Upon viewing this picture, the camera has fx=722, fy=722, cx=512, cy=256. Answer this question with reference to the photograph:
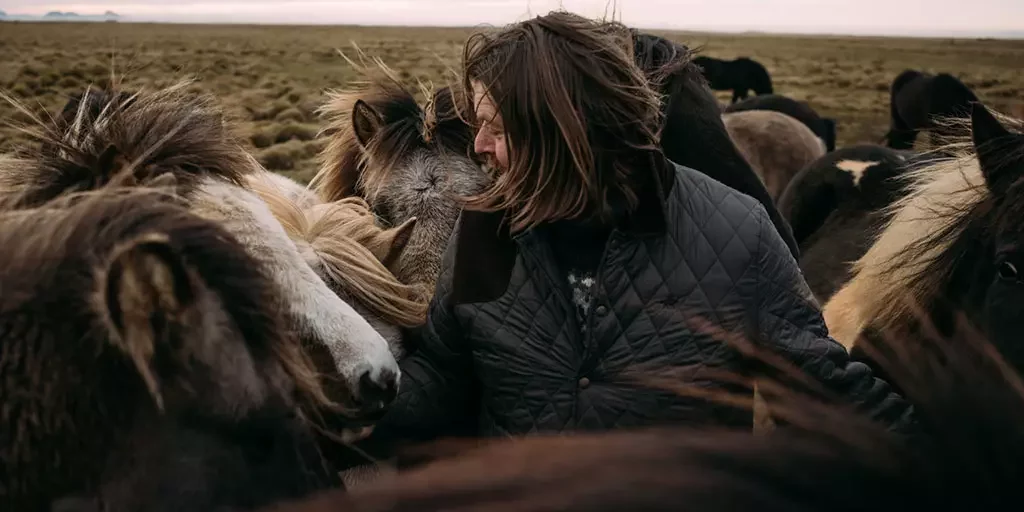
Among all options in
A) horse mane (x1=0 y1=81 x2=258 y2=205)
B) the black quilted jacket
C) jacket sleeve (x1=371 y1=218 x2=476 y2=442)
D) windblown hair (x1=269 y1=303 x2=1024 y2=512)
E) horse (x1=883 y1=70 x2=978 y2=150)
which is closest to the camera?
windblown hair (x1=269 y1=303 x2=1024 y2=512)

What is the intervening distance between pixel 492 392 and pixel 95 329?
92 centimetres

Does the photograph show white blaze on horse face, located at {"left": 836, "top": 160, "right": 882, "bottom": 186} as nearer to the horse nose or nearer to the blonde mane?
the blonde mane

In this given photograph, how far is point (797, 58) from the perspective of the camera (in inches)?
1918

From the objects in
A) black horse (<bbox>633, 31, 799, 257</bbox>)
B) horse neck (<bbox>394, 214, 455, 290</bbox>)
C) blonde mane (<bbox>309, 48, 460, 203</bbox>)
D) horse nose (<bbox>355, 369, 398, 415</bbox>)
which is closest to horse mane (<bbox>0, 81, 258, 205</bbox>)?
horse nose (<bbox>355, 369, 398, 415</bbox>)

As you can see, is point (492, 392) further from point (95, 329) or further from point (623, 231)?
point (95, 329)

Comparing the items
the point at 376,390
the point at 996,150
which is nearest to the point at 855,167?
the point at 996,150

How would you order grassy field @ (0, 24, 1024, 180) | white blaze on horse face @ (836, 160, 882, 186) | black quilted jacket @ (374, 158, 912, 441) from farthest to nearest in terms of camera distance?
grassy field @ (0, 24, 1024, 180) < white blaze on horse face @ (836, 160, 882, 186) < black quilted jacket @ (374, 158, 912, 441)

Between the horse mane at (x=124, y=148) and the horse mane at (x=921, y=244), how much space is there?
1726 mm

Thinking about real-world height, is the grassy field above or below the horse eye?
below

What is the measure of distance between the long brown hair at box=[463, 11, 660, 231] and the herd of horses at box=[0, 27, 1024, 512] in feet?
1.53

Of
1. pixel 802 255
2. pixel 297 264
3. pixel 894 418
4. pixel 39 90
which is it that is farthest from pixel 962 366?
pixel 39 90

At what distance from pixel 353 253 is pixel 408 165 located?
0.61 m

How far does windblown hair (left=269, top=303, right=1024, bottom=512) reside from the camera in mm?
545

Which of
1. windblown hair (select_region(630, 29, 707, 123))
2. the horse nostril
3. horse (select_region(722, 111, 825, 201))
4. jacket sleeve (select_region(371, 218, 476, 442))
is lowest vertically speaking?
horse (select_region(722, 111, 825, 201))
